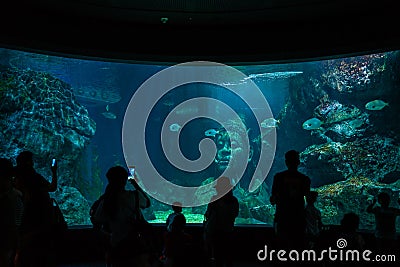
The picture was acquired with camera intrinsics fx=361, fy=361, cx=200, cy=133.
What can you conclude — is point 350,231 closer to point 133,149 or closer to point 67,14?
point 67,14

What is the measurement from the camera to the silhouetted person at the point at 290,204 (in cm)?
360

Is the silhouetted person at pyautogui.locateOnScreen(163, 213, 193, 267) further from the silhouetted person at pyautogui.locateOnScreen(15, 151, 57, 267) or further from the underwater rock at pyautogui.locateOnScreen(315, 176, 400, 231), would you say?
the underwater rock at pyautogui.locateOnScreen(315, 176, 400, 231)

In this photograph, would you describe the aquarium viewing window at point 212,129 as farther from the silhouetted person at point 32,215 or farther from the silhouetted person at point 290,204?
the silhouetted person at point 32,215

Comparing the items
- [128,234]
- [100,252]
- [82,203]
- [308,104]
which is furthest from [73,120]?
[128,234]

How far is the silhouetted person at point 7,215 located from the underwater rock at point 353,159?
10.9m

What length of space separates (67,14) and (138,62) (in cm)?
171

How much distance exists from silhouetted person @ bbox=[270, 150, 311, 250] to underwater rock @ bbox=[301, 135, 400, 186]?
903cm

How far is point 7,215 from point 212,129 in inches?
555

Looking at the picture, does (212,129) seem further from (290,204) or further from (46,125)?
(290,204)

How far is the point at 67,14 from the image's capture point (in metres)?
7.11

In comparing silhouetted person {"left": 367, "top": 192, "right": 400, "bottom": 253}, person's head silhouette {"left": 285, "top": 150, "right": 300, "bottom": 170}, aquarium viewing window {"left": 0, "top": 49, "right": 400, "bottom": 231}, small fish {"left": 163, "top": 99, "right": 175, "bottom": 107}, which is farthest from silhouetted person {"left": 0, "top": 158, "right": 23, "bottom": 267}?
small fish {"left": 163, "top": 99, "right": 175, "bottom": 107}

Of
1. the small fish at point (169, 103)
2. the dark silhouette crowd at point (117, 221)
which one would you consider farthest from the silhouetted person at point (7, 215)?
the small fish at point (169, 103)

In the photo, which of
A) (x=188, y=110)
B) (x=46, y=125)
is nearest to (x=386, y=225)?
(x=46, y=125)

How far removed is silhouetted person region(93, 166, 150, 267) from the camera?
2.89 metres
